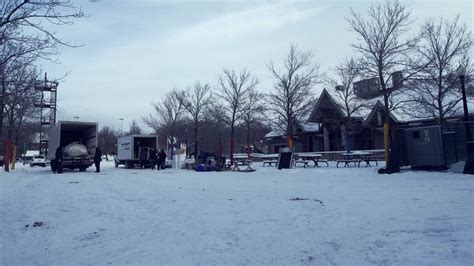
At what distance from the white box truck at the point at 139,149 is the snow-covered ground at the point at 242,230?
70.5ft

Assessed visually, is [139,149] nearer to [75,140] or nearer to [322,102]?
[75,140]

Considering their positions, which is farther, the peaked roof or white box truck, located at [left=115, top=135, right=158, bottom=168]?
the peaked roof

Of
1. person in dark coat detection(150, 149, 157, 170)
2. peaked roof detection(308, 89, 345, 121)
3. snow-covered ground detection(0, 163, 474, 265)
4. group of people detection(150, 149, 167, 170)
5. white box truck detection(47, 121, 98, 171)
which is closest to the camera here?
snow-covered ground detection(0, 163, 474, 265)

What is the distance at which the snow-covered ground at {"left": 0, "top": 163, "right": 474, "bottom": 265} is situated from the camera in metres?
4.98

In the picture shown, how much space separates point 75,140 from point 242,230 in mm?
24842

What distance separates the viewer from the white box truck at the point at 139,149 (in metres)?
31.2

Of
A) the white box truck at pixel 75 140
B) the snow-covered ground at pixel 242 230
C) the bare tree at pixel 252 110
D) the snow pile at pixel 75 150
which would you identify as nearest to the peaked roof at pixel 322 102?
the bare tree at pixel 252 110

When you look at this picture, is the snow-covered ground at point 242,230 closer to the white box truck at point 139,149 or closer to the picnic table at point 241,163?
the picnic table at point 241,163

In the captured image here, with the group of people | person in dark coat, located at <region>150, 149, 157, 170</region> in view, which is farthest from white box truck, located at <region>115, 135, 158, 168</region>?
the group of people

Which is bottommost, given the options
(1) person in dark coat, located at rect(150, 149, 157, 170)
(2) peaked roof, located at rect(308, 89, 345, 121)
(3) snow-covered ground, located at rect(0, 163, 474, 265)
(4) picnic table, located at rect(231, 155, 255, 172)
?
(3) snow-covered ground, located at rect(0, 163, 474, 265)

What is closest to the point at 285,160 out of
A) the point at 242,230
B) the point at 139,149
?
the point at 139,149

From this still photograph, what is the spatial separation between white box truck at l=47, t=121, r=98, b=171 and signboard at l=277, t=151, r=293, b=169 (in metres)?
13.1

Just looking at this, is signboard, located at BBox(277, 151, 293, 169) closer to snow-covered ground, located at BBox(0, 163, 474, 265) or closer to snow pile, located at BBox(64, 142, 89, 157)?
snow pile, located at BBox(64, 142, 89, 157)

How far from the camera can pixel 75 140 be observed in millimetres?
27703
